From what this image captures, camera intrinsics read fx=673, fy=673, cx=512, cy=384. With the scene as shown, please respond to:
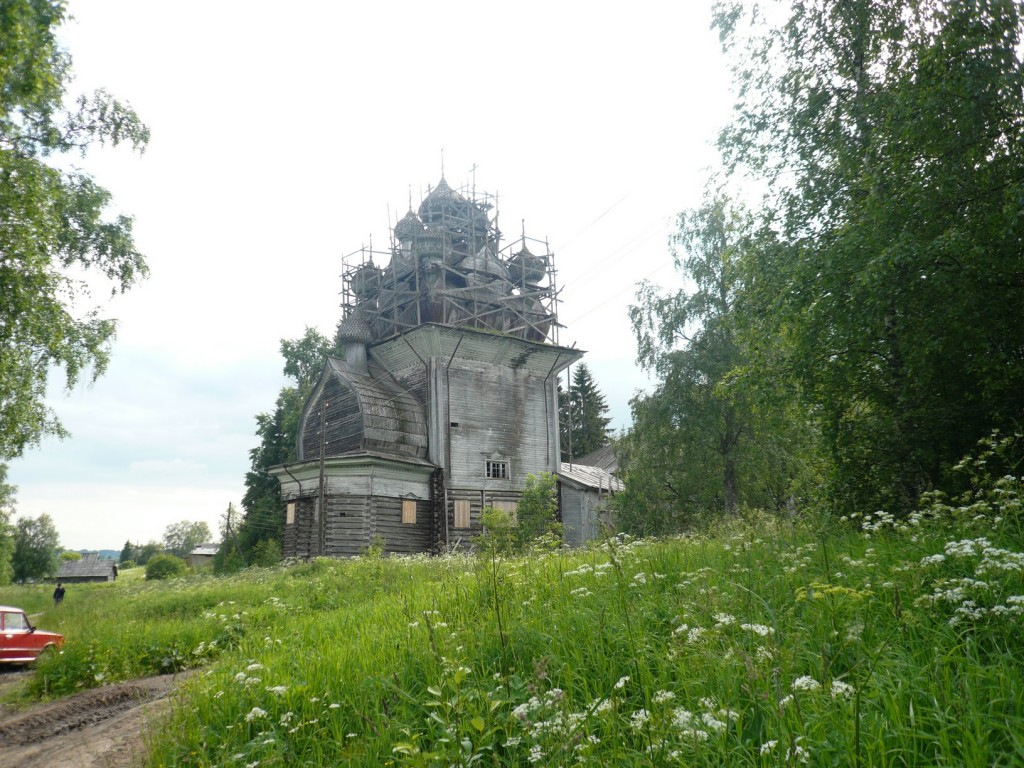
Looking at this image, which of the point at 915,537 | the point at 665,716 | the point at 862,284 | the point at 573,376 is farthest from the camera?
the point at 573,376

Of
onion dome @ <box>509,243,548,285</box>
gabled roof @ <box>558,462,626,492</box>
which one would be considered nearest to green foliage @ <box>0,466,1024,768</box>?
gabled roof @ <box>558,462,626,492</box>

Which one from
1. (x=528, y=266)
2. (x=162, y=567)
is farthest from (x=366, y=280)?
(x=162, y=567)

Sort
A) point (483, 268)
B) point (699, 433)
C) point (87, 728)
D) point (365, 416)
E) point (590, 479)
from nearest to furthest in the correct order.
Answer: point (87, 728) → point (699, 433) → point (365, 416) → point (590, 479) → point (483, 268)

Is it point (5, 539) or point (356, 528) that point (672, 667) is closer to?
point (356, 528)

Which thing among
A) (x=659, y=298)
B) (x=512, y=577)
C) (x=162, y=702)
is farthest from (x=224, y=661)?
(x=659, y=298)

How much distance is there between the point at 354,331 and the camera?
112 feet

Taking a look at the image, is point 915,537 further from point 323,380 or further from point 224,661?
point 323,380

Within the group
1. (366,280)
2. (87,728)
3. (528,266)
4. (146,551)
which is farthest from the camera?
(146,551)

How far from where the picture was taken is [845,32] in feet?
38.8

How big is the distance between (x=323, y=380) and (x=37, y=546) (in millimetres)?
71854

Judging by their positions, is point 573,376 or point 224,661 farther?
point 573,376

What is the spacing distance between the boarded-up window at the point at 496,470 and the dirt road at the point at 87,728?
72.4 feet

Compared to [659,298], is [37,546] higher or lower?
lower

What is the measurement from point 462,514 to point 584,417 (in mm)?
30582
